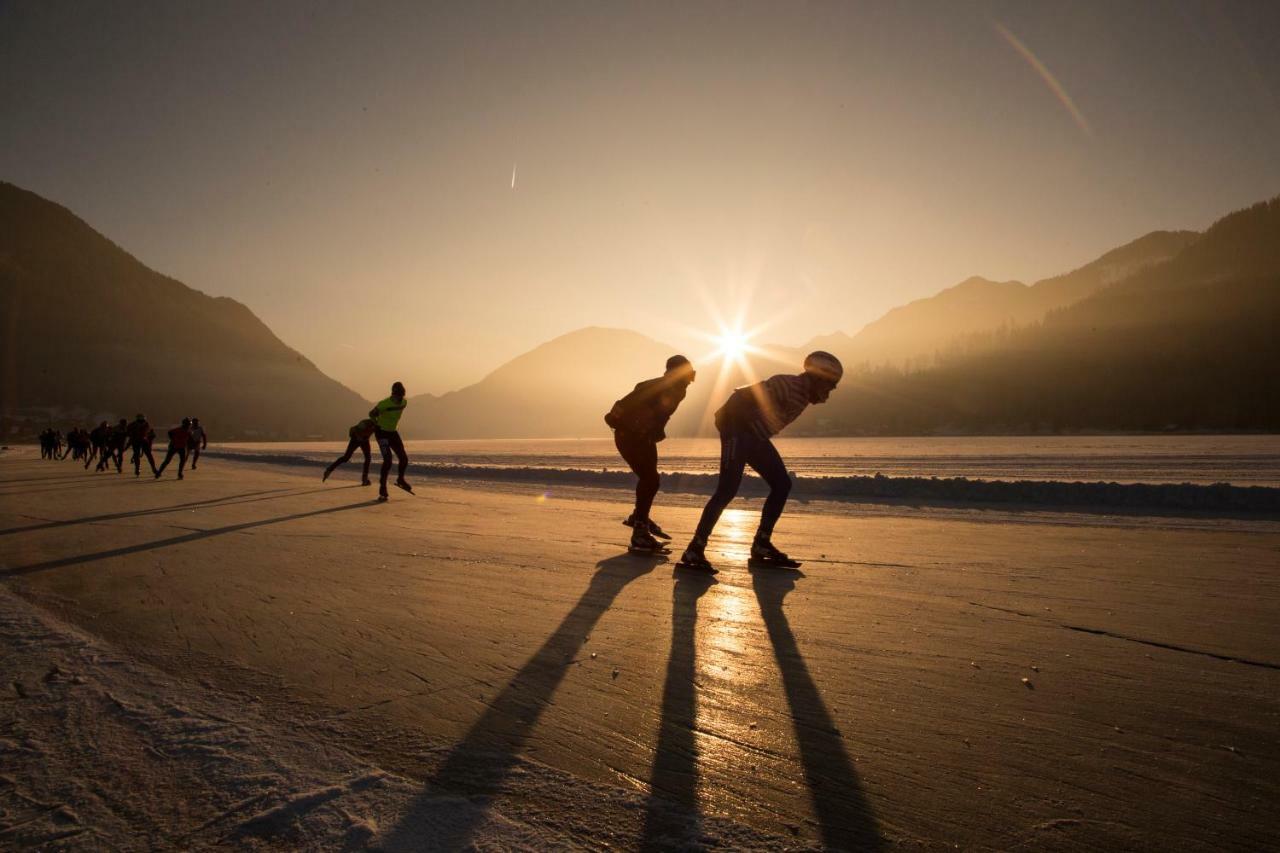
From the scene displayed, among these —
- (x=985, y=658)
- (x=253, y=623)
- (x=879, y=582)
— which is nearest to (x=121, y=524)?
(x=253, y=623)

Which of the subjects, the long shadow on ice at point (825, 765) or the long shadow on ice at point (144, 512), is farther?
the long shadow on ice at point (144, 512)

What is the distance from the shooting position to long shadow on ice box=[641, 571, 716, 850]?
1.57 m

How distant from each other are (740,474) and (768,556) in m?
0.77

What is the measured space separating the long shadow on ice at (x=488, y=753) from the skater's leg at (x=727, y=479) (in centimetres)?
191

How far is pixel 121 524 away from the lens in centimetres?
794

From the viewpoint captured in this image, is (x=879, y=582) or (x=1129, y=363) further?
(x=1129, y=363)

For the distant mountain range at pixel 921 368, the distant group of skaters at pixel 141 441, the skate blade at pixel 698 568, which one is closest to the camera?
the skate blade at pixel 698 568

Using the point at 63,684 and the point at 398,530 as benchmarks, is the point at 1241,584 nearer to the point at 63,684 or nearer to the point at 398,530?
the point at 63,684

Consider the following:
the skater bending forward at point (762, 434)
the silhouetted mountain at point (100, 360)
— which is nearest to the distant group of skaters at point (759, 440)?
the skater bending forward at point (762, 434)

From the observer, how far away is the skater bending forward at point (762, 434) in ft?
17.3

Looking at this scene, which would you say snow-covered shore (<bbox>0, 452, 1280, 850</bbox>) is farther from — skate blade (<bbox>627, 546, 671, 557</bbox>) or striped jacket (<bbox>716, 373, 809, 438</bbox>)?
striped jacket (<bbox>716, 373, 809, 438</bbox>)

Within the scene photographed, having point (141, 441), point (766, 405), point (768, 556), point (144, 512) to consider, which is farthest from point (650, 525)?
point (141, 441)

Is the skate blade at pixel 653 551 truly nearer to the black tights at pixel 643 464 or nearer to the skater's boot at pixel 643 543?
the skater's boot at pixel 643 543

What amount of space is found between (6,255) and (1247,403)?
289 meters
